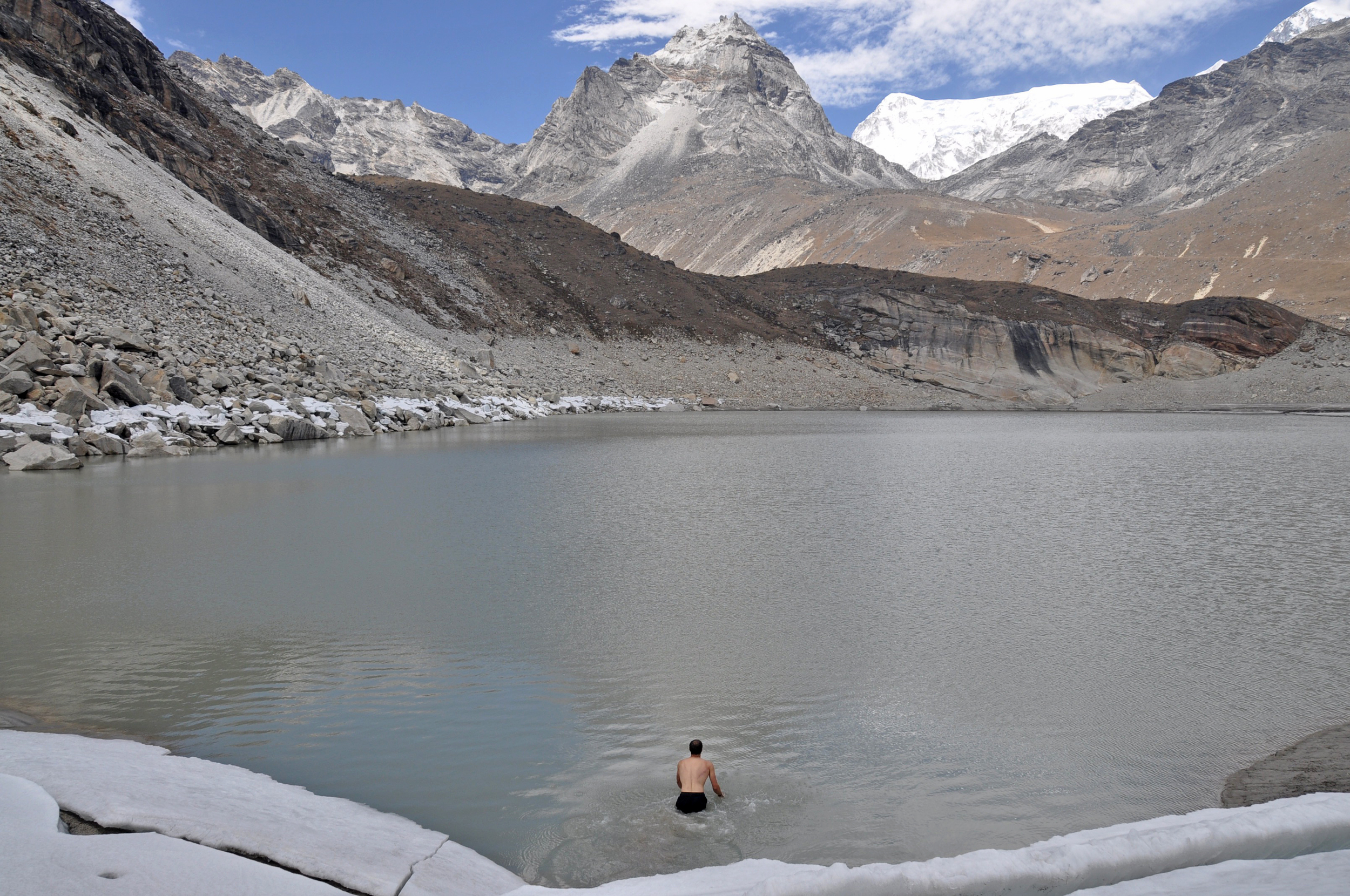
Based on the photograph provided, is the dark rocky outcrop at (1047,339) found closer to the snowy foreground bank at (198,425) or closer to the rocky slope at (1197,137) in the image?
the snowy foreground bank at (198,425)

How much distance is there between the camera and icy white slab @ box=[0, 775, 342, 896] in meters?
3.76

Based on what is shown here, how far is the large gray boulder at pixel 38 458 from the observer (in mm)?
19594

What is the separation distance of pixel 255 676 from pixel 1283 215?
11132 centimetres

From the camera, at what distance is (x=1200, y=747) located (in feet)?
20.4

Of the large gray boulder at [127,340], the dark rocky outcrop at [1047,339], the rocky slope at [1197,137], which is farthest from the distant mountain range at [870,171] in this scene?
the large gray boulder at [127,340]

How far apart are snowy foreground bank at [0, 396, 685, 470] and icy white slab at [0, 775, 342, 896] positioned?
19532 mm

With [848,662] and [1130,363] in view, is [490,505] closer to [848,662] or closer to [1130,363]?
[848,662]

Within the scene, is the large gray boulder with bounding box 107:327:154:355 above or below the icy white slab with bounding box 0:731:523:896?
above

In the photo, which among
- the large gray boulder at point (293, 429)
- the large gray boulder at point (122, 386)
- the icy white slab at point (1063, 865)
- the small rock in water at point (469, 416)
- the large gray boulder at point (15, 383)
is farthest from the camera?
the small rock in water at point (469, 416)

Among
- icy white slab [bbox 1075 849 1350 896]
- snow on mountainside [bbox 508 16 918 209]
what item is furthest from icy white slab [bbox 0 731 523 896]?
snow on mountainside [bbox 508 16 918 209]

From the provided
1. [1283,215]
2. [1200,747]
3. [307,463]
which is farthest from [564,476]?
[1283,215]

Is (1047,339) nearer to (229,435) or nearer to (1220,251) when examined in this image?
(1220,251)

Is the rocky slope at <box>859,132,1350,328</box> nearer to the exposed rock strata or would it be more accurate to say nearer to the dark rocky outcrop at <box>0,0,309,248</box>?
the exposed rock strata

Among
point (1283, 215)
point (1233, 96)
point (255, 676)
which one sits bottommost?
point (255, 676)
